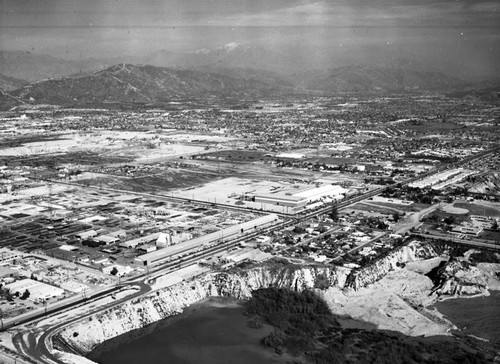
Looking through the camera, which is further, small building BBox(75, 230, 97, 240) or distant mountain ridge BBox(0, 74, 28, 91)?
distant mountain ridge BBox(0, 74, 28, 91)

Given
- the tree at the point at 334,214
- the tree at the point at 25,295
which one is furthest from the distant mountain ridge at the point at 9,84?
the tree at the point at 25,295

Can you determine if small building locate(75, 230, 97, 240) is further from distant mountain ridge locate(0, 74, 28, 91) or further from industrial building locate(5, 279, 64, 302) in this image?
distant mountain ridge locate(0, 74, 28, 91)

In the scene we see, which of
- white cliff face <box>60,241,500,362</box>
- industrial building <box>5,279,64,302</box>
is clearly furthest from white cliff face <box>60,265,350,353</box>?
industrial building <box>5,279,64,302</box>

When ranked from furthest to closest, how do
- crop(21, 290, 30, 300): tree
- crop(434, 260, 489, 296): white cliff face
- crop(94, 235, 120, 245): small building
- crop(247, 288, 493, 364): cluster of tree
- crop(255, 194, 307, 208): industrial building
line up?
crop(255, 194, 307, 208): industrial building < crop(94, 235, 120, 245): small building < crop(434, 260, 489, 296): white cliff face < crop(21, 290, 30, 300): tree < crop(247, 288, 493, 364): cluster of tree

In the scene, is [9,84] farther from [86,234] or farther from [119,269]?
[119,269]

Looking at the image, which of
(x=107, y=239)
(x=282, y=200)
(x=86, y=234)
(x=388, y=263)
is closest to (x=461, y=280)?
(x=388, y=263)

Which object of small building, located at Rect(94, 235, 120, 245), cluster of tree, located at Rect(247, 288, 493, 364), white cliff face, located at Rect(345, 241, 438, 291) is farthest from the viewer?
small building, located at Rect(94, 235, 120, 245)

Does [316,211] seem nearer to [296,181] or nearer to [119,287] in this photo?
[296,181]

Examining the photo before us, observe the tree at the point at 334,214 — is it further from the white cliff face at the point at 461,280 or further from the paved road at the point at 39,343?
the paved road at the point at 39,343
